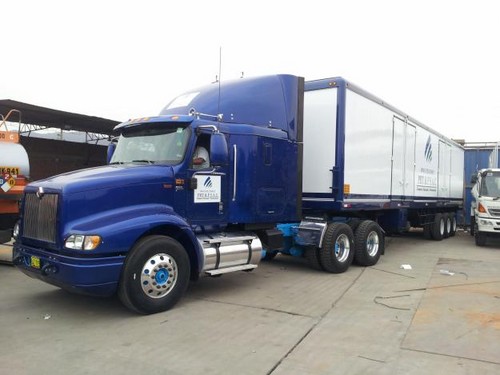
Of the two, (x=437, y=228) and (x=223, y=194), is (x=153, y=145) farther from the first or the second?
(x=437, y=228)

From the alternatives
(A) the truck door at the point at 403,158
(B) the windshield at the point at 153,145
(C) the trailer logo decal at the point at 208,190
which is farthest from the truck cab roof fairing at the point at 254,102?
(A) the truck door at the point at 403,158

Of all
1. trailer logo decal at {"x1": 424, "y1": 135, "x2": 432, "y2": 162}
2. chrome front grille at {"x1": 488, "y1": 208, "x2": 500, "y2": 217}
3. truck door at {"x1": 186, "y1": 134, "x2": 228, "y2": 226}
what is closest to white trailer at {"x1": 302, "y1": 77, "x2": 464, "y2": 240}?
trailer logo decal at {"x1": 424, "y1": 135, "x2": 432, "y2": 162}

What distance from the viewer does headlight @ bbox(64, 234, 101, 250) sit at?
525 centimetres

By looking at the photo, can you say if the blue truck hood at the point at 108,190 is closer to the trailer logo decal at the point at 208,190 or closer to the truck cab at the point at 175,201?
the truck cab at the point at 175,201

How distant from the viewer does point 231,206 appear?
714 centimetres

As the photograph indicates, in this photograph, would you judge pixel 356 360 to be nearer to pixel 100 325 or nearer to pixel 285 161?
pixel 100 325

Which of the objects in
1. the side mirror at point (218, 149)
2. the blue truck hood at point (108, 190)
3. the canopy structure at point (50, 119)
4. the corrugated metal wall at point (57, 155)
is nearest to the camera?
the blue truck hood at point (108, 190)

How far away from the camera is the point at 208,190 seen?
6.77 metres

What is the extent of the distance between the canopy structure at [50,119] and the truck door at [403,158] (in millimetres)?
9906

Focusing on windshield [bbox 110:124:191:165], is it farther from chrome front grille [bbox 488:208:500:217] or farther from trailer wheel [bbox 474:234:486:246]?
trailer wheel [bbox 474:234:486:246]

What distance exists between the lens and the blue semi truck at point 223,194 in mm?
5496

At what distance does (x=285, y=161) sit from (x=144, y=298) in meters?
3.55

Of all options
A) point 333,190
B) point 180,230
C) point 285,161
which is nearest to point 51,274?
point 180,230

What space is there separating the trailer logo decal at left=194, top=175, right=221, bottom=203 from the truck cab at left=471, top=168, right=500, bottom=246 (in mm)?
10096
